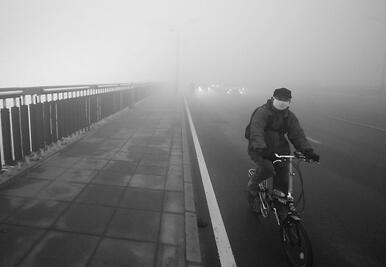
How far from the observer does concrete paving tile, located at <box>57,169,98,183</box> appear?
5.75 meters

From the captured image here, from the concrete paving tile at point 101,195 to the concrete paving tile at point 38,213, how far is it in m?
0.38

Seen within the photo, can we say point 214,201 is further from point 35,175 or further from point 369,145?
point 369,145

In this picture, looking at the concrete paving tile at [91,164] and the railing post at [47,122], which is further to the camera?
the railing post at [47,122]

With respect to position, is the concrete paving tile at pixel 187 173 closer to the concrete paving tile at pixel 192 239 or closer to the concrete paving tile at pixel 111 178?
the concrete paving tile at pixel 111 178

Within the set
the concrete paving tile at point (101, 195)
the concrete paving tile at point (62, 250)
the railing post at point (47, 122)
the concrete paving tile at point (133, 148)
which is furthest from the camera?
the concrete paving tile at point (133, 148)

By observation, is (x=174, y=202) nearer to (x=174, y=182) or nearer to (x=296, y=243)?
(x=174, y=182)

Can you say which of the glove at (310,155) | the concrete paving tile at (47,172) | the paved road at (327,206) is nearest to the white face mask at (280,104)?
the glove at (310,155)

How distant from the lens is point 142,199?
5.05 meters

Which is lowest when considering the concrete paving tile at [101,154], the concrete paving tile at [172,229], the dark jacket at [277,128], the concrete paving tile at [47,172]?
the concrete paving tile at [172,229]

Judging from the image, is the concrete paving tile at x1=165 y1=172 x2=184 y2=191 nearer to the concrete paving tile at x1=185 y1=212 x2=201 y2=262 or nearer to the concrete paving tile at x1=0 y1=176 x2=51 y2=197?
the concrete paving tile at x1=185 y1=212 x2=201 y2=262

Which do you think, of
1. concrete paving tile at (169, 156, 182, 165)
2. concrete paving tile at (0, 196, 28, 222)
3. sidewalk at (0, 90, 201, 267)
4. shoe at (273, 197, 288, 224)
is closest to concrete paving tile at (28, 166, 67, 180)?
sidewalk at (0, 90, 201, 267)

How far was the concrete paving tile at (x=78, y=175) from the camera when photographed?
5.75 m

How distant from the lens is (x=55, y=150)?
7.64 metres

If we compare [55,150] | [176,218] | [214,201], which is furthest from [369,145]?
[55,150]
